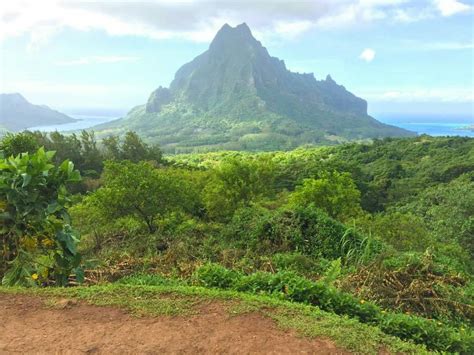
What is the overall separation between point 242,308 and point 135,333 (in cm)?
111

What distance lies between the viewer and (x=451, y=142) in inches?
2534

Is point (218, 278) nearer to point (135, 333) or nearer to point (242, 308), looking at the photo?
point (242, 308)

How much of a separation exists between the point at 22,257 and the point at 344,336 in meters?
3.94

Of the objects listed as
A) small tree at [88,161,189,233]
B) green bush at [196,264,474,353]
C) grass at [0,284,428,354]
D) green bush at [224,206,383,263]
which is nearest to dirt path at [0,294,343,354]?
grass at [0,284,428,354]

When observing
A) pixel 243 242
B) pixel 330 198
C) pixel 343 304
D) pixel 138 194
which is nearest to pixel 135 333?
pixel 343 304

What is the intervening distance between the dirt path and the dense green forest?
3.37 ft

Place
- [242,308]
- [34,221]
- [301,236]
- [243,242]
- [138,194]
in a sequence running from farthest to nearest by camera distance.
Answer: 1. [138,194]
2. [243,242]
3. [301,236]
4. [34,221]
5. [242,308]

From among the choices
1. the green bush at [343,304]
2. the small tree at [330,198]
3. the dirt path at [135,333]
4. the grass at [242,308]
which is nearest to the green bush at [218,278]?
the green bush at [343,304]

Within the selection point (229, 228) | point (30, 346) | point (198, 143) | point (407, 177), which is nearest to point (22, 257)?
point (30, 346)

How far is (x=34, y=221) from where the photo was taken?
17.4 feet

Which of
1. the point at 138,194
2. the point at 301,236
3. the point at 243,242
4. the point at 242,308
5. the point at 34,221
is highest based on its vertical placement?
the point at 34,221

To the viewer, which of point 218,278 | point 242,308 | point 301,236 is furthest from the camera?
point 301,236

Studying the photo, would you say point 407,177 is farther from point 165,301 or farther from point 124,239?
point 165,301

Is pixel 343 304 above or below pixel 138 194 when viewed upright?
above
